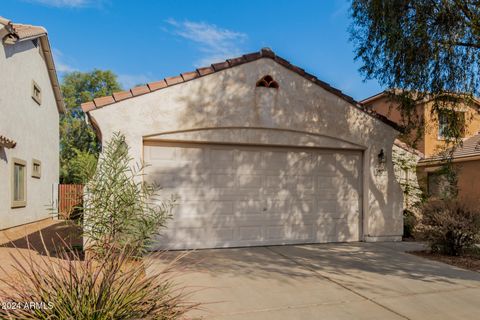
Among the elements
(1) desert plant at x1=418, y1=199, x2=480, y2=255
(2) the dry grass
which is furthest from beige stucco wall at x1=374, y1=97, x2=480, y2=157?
(2) the dry grass

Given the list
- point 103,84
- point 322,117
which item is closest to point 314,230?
point 322,117

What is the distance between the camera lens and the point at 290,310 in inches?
169

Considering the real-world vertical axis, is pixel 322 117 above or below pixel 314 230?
above

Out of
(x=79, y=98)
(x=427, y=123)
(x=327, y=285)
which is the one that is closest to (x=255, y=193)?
(x=327, y=285)

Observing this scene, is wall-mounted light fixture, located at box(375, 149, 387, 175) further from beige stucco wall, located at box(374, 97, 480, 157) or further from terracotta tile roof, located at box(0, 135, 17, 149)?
terracotta tile roof, located at box(0, 135, 17, 149)

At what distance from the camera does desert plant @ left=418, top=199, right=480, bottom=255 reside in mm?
7192

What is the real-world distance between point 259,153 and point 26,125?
10000 millimetres

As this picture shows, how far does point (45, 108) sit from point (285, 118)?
12861 mm

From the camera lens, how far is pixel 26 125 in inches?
516

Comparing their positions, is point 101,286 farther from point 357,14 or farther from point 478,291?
point 357,14

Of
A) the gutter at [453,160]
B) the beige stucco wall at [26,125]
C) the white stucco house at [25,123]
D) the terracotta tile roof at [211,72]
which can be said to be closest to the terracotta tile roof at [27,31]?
the white stucco house at [25,123]

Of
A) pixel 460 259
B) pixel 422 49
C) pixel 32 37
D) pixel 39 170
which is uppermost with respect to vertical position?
pixel 32 37

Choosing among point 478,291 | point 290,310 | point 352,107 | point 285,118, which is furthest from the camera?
point 352,107

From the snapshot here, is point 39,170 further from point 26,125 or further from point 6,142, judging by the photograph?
point 6,142
